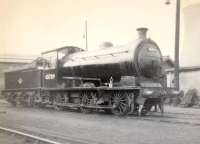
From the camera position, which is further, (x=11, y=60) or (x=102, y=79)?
(x=102, y=79)

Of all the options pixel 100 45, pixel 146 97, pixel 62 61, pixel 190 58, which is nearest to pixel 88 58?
pixel 100 45

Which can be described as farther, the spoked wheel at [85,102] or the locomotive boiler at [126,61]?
the spoked wheel at [85,102]

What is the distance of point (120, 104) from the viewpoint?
9.66 metres

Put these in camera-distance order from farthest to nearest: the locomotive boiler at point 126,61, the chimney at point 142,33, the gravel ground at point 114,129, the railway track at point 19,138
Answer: the chimney at point 142,33
the locomotive boiler at point 126,61
the gravel ground at point 114,129
the railway track at point 19,138

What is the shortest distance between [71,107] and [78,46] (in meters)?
2.01

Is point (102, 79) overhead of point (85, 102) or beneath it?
overhead

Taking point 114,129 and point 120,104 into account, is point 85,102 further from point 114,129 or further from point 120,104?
point 114,129

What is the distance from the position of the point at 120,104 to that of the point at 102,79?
49.8 inches

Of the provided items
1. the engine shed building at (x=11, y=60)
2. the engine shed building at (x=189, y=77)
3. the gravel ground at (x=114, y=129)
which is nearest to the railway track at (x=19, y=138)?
the gravel ground at (x=114, y=129)

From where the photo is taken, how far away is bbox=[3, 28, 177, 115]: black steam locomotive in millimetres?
9567

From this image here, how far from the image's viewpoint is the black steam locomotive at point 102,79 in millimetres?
9567

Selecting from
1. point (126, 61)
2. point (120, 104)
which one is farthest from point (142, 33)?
point (120, 104)

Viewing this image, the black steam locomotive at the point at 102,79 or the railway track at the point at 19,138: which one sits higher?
the black steam locomotive at the point at 102,79

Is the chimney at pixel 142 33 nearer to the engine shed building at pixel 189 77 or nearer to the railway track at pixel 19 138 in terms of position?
the railway track at pixel 19 138
